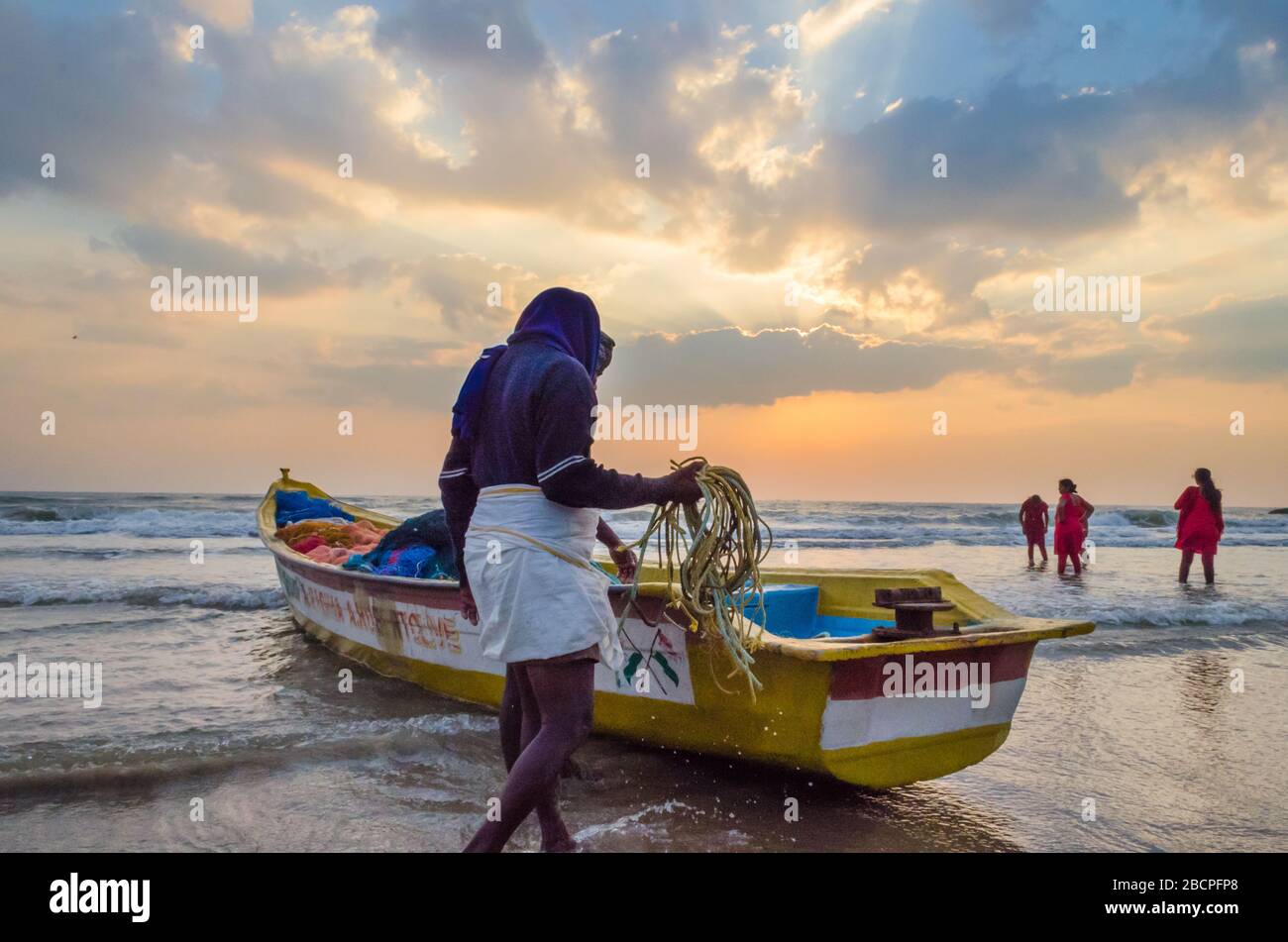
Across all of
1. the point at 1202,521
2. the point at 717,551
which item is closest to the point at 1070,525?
the point at 1202,521

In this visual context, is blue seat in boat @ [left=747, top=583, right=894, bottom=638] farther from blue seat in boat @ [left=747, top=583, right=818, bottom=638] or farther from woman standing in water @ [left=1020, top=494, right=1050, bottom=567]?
woman standing in water @ [left=1020, top=494, right=1050, bottom=567]

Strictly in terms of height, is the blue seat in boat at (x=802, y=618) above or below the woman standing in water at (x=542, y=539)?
below

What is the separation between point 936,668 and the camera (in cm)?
331

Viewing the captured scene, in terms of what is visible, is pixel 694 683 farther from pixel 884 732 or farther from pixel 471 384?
pixel 471 384

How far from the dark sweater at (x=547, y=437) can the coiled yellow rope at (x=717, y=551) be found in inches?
10.4

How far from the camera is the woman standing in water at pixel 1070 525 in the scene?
46.0 feet

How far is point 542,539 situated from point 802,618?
113 inches

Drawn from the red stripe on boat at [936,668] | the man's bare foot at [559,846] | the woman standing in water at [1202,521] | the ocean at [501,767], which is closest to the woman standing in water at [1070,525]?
the woman standing in water at [1202,521]

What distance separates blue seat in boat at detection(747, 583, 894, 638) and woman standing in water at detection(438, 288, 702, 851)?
2397 millimetres

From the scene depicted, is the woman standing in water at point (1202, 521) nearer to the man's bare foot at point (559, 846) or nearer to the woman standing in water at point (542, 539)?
the man's bare foot at point (559, 846)

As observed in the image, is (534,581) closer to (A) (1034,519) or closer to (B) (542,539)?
(B) (542,539)

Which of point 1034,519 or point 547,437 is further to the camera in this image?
point 1034,519

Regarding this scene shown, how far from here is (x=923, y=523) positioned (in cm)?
3238
